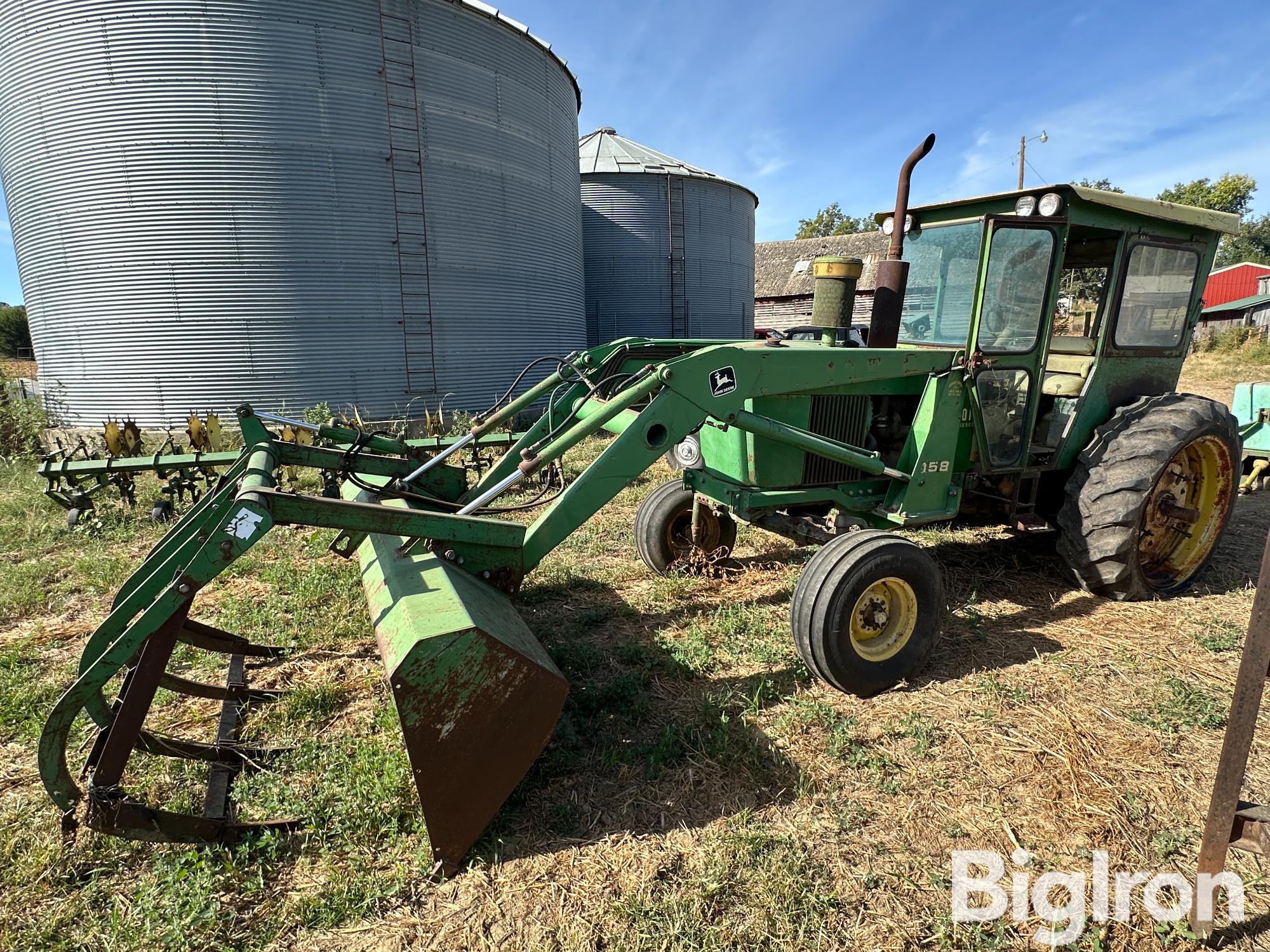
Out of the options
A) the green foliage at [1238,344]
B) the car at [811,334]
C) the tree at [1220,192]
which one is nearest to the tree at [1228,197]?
the tree at [1220,192]

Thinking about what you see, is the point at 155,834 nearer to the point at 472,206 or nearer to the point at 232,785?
the point at 232,785

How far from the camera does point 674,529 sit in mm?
5027

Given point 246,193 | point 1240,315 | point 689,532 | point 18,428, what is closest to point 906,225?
point 689,532

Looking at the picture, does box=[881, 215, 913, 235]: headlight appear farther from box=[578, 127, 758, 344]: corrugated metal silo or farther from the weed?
box=[578, 127, 758, 344]: corrugated metal silo

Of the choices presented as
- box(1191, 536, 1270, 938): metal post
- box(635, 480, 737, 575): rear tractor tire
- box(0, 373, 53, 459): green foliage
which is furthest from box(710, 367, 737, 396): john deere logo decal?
box(0, 373, 53, 459): green foliage

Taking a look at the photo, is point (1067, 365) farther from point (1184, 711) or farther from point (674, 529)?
point (674, 529)

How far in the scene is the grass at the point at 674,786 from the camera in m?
2.19

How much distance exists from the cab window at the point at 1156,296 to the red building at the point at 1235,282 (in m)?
42.4

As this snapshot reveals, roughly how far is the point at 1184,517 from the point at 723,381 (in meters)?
3.45

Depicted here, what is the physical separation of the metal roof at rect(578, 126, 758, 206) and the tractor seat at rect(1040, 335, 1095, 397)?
480 inches

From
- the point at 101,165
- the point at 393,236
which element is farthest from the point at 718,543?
the point at 101,165

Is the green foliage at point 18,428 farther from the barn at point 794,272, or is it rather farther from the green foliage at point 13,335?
the green foliage at point 13,335

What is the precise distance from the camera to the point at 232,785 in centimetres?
276

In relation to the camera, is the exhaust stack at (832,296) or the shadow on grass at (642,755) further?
the exhaust stack at (832,296)
